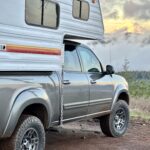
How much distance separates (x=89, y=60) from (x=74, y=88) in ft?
4.16

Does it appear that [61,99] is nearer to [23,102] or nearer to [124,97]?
[23,102]

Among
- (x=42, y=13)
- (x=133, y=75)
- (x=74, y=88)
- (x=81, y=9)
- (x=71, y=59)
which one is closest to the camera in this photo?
(x=42, y=13)

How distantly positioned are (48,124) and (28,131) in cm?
52

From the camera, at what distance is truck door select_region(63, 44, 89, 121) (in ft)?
27.7

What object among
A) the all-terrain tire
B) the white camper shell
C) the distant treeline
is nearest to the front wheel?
the white camper shell

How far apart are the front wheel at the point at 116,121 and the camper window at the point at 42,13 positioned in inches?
122

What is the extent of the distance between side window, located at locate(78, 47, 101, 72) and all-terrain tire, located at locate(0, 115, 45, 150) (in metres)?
2.15

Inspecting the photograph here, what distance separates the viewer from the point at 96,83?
378 inches

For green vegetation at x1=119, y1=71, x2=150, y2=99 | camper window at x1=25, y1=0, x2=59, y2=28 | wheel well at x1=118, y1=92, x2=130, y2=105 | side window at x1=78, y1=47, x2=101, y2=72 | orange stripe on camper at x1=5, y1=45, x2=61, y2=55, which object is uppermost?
camper window at x1=25, y1=0, x2=59, y2=28

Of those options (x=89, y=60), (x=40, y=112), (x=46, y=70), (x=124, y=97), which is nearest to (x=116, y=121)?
(x=124, y=97)

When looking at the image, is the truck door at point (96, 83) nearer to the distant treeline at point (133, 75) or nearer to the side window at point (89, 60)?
the side window at point (89, 60)

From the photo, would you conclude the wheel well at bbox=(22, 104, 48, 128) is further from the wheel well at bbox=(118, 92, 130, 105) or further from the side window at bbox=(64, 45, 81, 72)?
the wheel well at bbox=(118, 92, 130, 105)

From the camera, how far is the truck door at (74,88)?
27.7ft

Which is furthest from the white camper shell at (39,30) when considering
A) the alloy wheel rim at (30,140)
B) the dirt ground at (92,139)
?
the dirt ground at (92,139)
